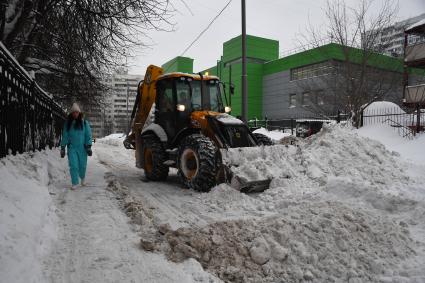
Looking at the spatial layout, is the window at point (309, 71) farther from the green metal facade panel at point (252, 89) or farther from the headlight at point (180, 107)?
the headlight at point (180, 107)

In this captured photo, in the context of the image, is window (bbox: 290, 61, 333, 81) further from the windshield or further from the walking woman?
the walking woman

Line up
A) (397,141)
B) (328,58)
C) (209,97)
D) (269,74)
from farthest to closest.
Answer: (269,74) → (328,58) → (397,141) → (209,97)

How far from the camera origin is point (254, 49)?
50531 mm

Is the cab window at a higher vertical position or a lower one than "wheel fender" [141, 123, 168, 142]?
higher

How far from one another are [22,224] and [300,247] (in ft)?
9.31

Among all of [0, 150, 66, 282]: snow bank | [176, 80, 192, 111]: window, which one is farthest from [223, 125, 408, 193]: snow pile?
[0, 150, 66, 282]: snow bank

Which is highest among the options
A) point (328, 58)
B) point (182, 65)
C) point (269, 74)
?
point (182, 65)

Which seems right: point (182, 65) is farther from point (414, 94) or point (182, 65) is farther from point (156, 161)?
point (156, 161)

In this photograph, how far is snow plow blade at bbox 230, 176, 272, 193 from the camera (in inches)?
237

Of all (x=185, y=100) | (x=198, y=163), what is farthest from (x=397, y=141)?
(x=198, y=163)

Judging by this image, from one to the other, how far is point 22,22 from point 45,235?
6085 mm

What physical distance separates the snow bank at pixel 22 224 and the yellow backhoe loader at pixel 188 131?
2.79 m

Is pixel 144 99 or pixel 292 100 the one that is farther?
pixel 292 100

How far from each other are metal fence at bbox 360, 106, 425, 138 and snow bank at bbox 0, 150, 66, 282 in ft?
48.8
